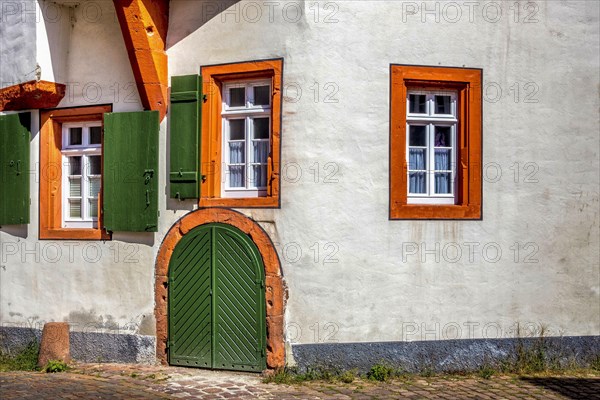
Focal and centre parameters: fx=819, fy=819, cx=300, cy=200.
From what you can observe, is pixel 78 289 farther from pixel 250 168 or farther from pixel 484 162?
pixel 484 162

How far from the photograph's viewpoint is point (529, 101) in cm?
958

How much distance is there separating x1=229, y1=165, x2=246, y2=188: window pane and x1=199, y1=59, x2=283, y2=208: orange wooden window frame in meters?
0.14

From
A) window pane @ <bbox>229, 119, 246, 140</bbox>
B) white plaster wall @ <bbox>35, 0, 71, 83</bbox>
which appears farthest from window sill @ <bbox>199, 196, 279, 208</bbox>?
white plaster wall @ <bbox>35, 0, 71, 83</bbox>

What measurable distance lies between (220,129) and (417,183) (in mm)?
2416

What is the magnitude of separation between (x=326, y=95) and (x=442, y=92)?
1.43m

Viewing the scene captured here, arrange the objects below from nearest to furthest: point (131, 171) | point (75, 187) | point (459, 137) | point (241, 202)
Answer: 1. point (241, 202)
2. point (459, 137)
3. point (131, 171)
4. point (75, 187)

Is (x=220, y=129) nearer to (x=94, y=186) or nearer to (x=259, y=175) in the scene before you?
(x=259, y=175)

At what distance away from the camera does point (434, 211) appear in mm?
9359

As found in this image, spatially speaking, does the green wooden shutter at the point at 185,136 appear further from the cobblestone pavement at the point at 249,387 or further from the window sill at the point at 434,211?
the window sill at the point at 434,211

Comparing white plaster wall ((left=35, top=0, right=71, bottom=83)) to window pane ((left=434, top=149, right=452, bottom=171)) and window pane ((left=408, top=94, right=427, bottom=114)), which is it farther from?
window pane ((left=434, top=149, right=452, bottom=171))

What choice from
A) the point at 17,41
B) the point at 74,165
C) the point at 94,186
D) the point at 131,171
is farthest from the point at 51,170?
the point at 17,41

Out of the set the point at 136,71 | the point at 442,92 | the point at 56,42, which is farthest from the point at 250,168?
the point at 56,42

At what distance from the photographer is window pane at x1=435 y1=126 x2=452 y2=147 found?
965 centimetres

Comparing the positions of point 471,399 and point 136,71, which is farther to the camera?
point 136,71
